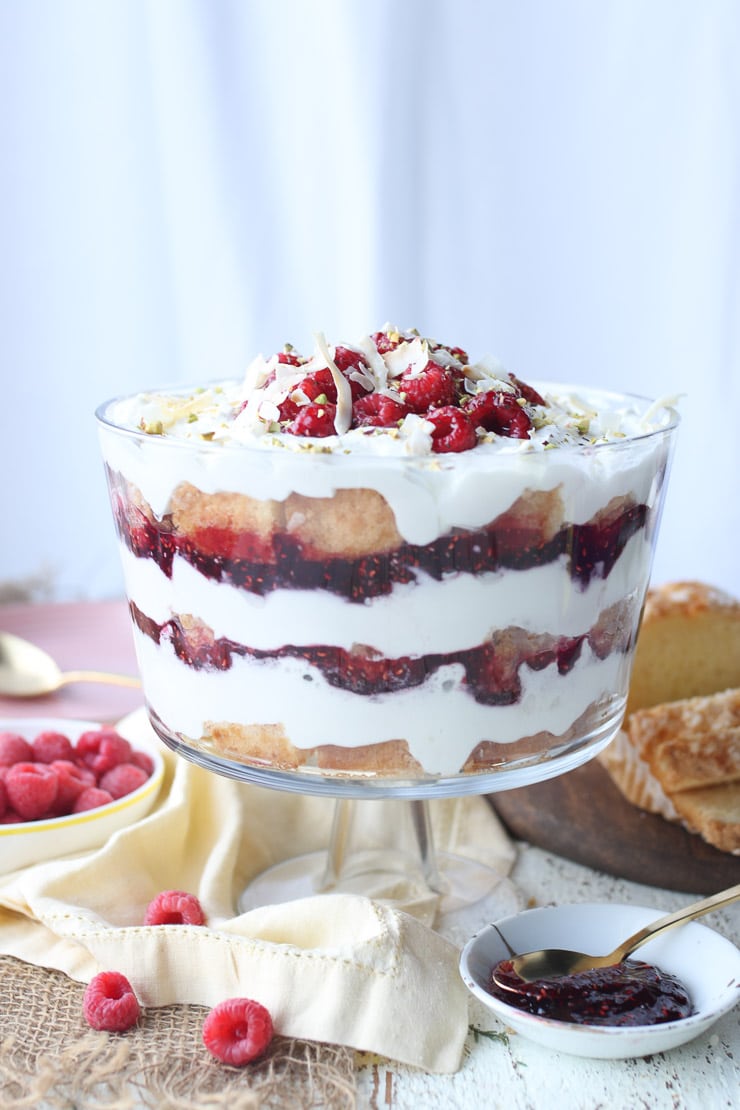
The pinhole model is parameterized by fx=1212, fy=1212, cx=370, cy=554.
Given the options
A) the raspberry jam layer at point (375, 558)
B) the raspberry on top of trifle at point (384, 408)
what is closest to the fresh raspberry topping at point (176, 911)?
the raspberry jam layer at point (375, 558)

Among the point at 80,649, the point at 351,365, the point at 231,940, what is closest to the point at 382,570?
the point at 351,365

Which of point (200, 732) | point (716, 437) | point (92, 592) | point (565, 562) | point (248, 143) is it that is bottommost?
point (92, 592)

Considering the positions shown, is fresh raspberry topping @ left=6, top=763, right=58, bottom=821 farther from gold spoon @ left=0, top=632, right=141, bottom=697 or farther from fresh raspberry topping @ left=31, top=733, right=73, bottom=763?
gold spoon @ left=0, top=632, right=141, bottom=697

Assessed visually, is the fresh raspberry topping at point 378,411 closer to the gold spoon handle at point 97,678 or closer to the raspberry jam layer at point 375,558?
the raspberry jam layer at point 375,558

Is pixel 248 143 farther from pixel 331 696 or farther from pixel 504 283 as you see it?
pixel 331 696

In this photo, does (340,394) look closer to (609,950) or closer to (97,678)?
(609,950)

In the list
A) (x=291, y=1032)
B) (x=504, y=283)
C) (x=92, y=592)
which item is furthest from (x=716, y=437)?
(x=291, y=1032)

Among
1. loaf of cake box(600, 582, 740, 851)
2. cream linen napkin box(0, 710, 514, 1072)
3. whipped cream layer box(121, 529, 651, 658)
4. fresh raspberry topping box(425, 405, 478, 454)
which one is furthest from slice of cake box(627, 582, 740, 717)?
fresh raspberry topping box(425, 405, 478, 454)
